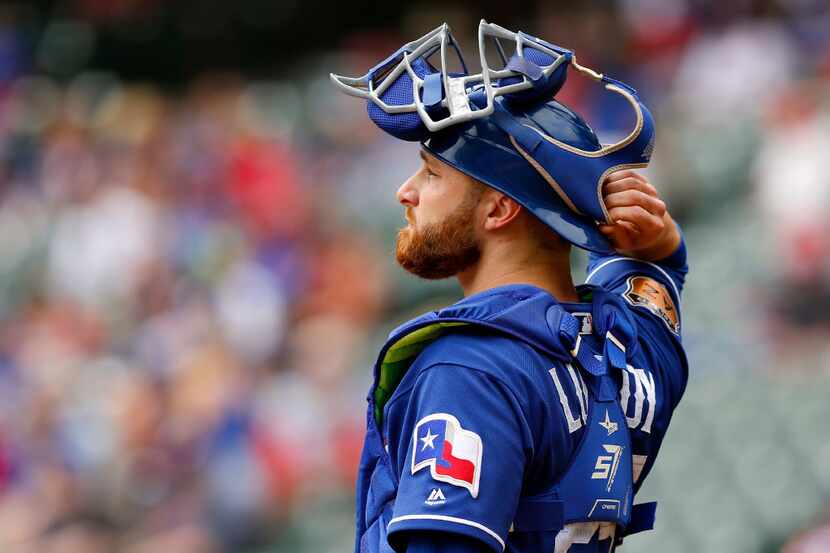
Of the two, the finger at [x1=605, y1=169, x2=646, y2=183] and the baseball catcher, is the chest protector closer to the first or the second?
the baseball catcher

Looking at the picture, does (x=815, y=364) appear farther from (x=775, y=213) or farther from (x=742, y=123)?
(x=742, y=123)

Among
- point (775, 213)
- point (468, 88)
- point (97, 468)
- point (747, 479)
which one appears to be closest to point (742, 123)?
point (775, 213)

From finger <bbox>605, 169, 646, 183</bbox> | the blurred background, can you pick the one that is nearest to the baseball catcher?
finger <bbox>605, 169, 646, 183</bbox>

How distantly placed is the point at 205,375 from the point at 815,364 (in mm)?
3155

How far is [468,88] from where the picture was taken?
6.54 ft

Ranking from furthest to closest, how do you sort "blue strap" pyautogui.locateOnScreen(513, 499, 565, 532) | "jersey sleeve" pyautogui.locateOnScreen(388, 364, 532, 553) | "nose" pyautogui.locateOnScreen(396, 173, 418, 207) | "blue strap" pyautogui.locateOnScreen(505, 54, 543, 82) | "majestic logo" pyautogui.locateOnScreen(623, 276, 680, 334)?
"majestic logo" pyautogui.locateOnScreen(623, 276, 680, 334), "nose" pyautogui.locateOnScreen(396, 173, 418, 207), "blue strap" pyautogui.locateOnScreen(505, 54, 543, 82), "blue strap" pyautogui.locateOnScreen(513, 499, 565, 532), "jersey sleeve" pyautogui.locateOnScreen(388, 364, 532, 553)

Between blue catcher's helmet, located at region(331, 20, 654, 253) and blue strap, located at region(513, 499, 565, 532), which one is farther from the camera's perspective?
blue catcher's helmet, located at region(331, 20, 654, 253)

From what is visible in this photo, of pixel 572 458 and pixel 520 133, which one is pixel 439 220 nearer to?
pixel 520 133

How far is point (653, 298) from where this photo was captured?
2.23 m

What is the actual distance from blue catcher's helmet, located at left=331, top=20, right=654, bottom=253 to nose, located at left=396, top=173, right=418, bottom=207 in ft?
0.25

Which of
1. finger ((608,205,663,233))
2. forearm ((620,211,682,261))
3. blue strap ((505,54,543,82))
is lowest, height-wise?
forearm ((620,211,682,261))

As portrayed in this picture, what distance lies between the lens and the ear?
1.99 meters

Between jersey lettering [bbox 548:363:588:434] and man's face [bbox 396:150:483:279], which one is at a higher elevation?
man's face [bbox 396:150:483:279]

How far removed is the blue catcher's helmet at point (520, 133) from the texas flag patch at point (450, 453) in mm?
369
